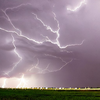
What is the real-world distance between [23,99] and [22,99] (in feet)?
0.45

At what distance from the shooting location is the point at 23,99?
1897 centimetres

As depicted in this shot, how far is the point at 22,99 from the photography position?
1903 cm
